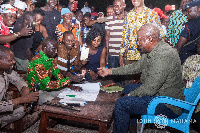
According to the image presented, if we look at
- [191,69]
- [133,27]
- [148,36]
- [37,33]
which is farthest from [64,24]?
[191,69]

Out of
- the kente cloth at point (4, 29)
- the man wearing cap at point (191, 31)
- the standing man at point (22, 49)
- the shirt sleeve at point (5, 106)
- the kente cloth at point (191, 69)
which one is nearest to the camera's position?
the shirt sleeve at point (5, 106)

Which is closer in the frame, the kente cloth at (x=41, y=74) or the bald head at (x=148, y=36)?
the bald head at (x=148, y=36)

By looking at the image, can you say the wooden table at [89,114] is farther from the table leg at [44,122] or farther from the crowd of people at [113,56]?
the crowd of people at [113,56]

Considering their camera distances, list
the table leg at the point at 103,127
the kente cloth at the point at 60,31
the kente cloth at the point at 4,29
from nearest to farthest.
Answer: the table leg at the point at 103,127, the kente cloth at the point at 4,29, the kente cloth at the point at 60,31

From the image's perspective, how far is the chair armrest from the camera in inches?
Result: 77.7

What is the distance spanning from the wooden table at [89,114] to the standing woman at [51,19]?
312 centimetres

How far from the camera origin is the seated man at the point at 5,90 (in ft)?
6.79

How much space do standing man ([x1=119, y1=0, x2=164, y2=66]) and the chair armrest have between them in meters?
1.76

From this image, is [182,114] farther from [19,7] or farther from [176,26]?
[19,7]

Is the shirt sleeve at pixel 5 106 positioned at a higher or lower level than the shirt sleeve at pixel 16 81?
lower

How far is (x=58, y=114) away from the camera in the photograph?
2061 millimetres

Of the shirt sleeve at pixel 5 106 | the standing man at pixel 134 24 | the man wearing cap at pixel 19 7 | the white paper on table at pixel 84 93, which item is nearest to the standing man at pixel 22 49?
the man wearing cap at pixel 19 7

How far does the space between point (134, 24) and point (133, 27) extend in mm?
66

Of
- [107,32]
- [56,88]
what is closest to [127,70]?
[56,88]
